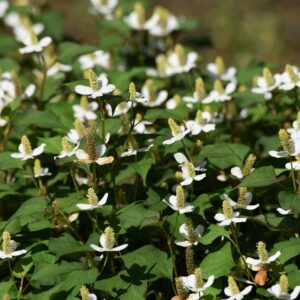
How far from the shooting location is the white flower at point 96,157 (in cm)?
228

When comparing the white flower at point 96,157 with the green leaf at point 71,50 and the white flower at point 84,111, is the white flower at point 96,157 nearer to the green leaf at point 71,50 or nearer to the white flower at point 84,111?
the white flower at point 84,111

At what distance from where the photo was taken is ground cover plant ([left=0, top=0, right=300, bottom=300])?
7.31 feet

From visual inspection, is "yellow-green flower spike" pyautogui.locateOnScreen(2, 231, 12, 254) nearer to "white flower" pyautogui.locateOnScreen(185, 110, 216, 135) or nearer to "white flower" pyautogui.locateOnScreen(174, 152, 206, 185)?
"white flower" pyautogui.locateOnScreen(174, 152, 206, 185)

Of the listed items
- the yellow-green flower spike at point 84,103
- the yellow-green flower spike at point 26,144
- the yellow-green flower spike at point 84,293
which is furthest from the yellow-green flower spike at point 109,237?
the yellow-green flower spike at point 84,103

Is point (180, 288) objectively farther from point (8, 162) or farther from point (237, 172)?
point (8, 162)

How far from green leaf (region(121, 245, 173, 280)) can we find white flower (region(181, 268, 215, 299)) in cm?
5

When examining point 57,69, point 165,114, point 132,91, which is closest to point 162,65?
point 57,69

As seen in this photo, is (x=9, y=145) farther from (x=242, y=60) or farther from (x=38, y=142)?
(x=242, y=60)

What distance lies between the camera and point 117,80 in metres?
3.25

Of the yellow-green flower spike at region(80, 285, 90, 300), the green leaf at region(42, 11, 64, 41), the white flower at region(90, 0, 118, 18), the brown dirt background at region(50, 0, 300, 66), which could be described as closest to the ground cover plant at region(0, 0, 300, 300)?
the yellow-green flower spike at region(80, 285, 90, 300)

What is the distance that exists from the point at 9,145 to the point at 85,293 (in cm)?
104

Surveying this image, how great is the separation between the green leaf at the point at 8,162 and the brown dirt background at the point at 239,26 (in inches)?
132

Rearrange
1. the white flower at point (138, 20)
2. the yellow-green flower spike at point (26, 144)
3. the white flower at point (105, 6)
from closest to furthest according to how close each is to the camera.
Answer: the yellow-green flower spike at point (26, 144) → the white flower at point (138, 20) → the white flower at point (105, 6)

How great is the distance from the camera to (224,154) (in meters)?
2.42
